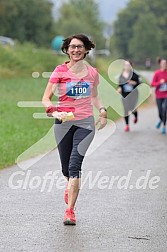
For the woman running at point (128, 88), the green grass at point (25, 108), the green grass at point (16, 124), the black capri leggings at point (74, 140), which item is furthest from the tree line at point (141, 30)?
the black capri leggings at point (74, 140)

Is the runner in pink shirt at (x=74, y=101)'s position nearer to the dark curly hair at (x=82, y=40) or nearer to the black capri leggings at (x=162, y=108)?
the dark curly hair at (x=82, y=40)

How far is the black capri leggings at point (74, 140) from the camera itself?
7957mm

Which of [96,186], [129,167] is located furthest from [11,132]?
[96,186]

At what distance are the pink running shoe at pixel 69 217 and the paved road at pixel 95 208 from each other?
0.09 meters

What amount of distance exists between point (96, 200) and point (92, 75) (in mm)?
1871

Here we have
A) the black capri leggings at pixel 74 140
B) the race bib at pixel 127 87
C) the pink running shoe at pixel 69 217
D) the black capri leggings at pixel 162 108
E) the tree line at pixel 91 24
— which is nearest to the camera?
the pink running shoe at pixel 69 217

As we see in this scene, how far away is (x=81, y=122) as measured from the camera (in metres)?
8.06

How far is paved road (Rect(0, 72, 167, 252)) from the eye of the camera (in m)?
7.04

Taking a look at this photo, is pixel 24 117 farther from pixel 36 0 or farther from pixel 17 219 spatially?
pixel 36 0

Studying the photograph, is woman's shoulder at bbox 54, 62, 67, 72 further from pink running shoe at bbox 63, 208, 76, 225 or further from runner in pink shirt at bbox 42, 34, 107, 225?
pink running shoe at bbox 63, 208, 76, 225

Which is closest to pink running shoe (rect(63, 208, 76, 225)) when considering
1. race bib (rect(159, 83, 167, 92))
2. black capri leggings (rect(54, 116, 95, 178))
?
black capri leggings (rect(54, 116, 95, 178))

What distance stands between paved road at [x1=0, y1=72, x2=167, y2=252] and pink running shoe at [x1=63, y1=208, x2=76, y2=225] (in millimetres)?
85

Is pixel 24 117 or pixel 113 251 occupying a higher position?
pixel 113 251

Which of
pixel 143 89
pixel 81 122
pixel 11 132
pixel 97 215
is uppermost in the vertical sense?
pixel 81 122
